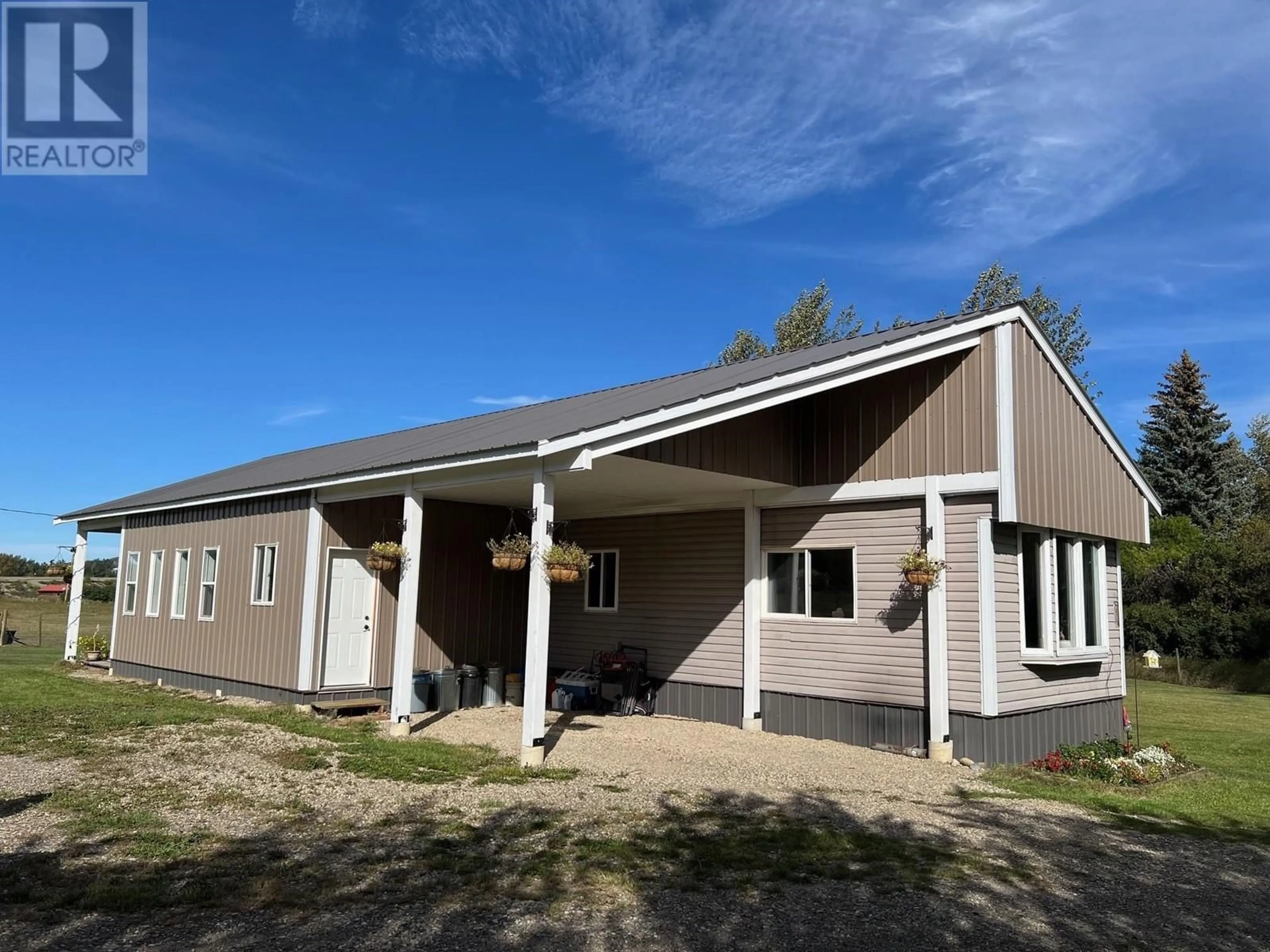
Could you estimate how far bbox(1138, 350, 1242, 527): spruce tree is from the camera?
34.5 meters

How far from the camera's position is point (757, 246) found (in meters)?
25.6

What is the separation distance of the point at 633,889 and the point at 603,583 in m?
8.46

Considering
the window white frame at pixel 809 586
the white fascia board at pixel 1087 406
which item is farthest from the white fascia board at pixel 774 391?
the window white frame at pixel 809 586

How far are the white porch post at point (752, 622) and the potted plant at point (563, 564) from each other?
11.8 feet

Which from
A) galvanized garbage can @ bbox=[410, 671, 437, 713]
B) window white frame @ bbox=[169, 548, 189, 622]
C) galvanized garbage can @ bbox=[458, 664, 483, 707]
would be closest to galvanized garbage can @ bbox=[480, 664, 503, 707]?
galvanized garbage can @ bbox=[458, 664, 483, 707]

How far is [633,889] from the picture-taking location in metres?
4.85

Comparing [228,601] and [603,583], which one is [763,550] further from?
[228,601]

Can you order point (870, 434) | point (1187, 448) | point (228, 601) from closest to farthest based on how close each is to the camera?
point (870, 434) < point (228, 601) < point (1187, 448)

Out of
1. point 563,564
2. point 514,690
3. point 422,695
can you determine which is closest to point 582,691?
point 514,690

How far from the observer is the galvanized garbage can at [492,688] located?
41.4 feet

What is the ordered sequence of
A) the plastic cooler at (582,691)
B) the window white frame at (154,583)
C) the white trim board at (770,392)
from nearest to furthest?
the white trim board at (770,392) < the plastic cooler at (582,691) < the window white frame at (154,583)

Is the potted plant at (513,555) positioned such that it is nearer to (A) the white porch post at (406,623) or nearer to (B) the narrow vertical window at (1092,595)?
(A) the white porch post at (406,623)

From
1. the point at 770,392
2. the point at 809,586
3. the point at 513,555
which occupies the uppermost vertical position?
the point at 770,392

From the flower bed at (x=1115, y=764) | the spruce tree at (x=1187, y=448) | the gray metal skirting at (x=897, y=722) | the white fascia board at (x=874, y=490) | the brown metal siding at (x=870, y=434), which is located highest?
the spruce tree at (x=1187, y=448)
